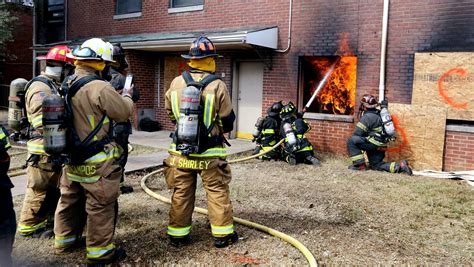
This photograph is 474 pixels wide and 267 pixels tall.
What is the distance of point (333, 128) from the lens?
942cm

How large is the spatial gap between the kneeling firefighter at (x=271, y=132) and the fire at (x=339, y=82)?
1.37 metres

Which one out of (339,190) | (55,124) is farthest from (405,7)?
(55,124)

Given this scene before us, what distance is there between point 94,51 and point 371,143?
226 inches

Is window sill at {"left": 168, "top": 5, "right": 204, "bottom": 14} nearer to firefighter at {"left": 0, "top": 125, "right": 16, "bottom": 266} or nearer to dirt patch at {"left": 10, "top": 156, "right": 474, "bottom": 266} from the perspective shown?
dirt patch at {"left": 10, "top": 156, "right": 474, "bottom": 266}

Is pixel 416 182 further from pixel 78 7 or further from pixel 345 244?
pixel 78 7

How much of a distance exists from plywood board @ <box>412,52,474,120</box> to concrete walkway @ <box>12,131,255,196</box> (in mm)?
4009

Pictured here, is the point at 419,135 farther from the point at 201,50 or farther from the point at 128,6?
the point at 128,6

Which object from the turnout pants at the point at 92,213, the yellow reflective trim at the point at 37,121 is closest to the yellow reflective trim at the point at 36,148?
the yellow reflective trim at the point at 37,121

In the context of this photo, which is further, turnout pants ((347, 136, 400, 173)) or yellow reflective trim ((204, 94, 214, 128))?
turnout pants ((347, 136, 400, 173))

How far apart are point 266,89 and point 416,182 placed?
4485mm

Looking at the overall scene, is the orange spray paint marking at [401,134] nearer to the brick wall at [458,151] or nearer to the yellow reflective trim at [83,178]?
the brick wall at [458,151]

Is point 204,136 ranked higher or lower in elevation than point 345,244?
higher

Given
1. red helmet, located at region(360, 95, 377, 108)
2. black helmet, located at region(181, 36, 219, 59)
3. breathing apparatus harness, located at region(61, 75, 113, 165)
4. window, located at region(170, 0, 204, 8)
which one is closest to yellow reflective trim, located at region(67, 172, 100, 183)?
breathing apparatus harness, located at region(61, 75, 113, 165)

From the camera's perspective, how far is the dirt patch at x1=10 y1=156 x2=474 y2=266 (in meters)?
3.94
